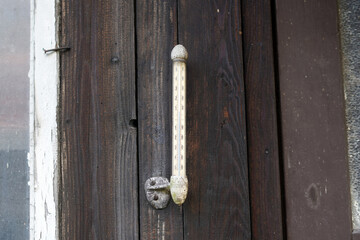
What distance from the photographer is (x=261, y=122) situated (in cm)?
84

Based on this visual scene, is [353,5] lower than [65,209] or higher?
higher

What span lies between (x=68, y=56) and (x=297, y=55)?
2.00 feet

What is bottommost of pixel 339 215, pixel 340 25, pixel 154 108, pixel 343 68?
pixel 339 215

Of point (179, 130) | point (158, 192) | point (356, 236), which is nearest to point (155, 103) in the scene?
point (179, 130)

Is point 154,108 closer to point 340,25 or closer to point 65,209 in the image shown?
point 65,209

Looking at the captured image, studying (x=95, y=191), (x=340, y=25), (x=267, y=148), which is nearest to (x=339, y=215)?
(x=267, y=148)

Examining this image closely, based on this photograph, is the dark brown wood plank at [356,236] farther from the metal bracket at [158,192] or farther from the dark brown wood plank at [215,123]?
the metal bracket at [158,192]

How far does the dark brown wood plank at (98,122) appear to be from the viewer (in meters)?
0.81

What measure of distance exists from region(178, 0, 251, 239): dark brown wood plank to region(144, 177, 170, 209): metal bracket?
6cm

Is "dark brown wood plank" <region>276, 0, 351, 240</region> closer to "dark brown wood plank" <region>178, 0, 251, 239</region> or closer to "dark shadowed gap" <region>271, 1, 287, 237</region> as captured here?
"dark shadowed gap" <region>271, 1, 287, 237</region>

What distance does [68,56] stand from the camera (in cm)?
86

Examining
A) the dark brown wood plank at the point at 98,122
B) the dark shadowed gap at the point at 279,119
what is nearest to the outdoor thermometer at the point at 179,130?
the dark brown wood plank at the point at 98,122

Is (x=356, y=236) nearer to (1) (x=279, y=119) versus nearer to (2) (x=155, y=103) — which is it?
(1) (x=279, y=119)

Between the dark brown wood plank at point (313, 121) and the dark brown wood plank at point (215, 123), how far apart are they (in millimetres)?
115
